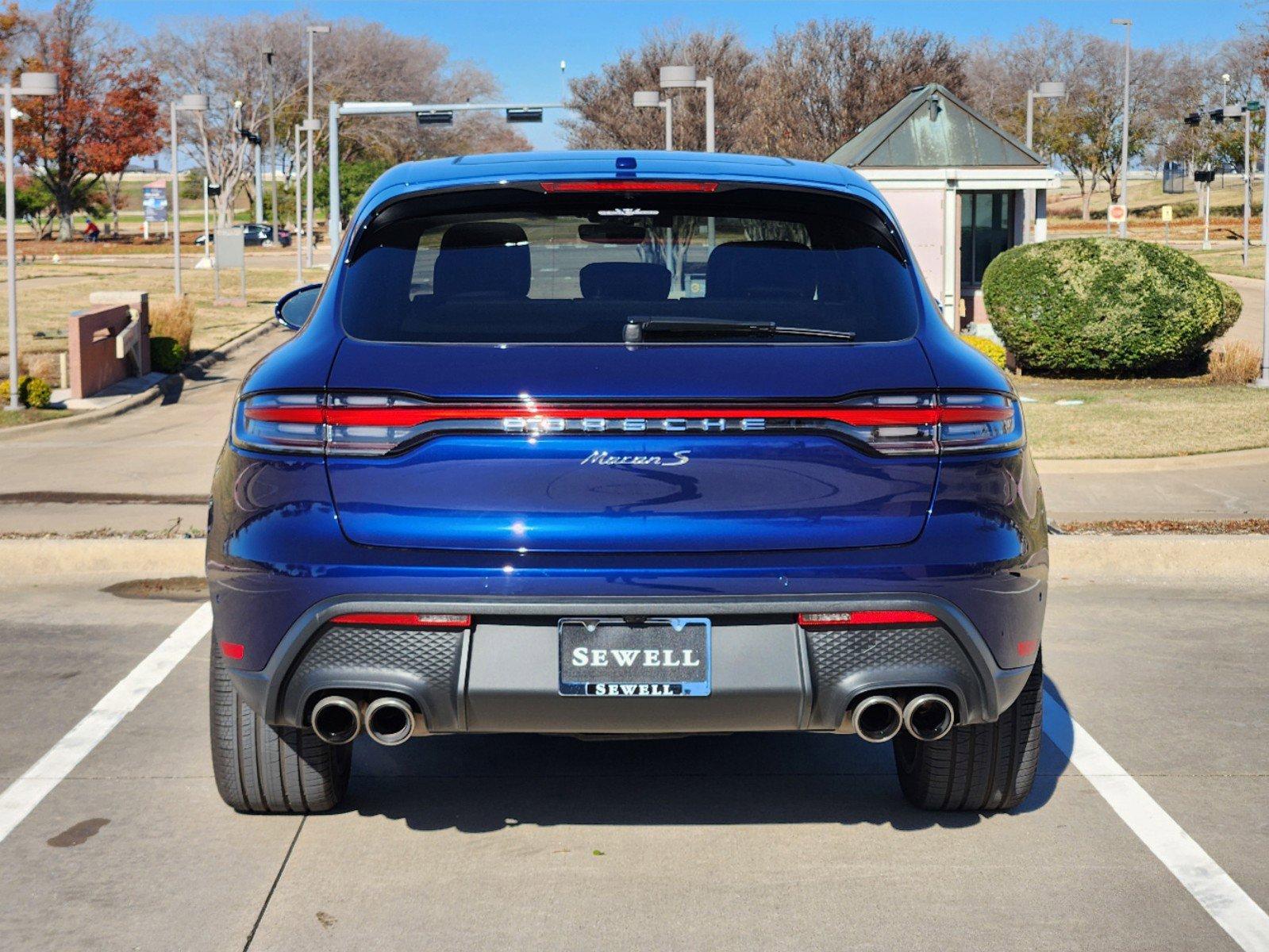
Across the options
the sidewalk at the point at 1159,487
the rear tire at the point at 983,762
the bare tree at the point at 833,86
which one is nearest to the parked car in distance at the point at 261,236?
the bare tree at the point at 833,86

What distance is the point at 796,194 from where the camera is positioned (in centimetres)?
447

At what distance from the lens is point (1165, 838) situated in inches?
184

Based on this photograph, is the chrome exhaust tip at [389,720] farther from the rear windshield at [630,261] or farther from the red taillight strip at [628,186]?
the red taillight strip at [628,186]

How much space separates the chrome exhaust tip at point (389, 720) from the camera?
3980mm

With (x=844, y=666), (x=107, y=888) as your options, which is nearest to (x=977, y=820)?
(x=844, y=666)

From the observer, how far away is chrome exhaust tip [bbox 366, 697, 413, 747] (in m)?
3.98

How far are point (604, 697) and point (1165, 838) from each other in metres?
1.82

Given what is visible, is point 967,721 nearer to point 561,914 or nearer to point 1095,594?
point 561,914

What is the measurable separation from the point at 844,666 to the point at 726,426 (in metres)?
0.64

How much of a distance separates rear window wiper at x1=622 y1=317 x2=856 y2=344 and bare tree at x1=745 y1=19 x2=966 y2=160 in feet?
163

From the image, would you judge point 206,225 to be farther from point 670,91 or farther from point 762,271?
point 762,271

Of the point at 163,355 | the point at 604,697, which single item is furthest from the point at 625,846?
the point at 163,355

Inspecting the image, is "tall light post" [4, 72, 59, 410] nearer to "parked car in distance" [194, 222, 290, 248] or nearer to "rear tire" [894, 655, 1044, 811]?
"rear tire" [894, 655, 1044, 811]

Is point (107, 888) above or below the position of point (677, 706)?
A: below
